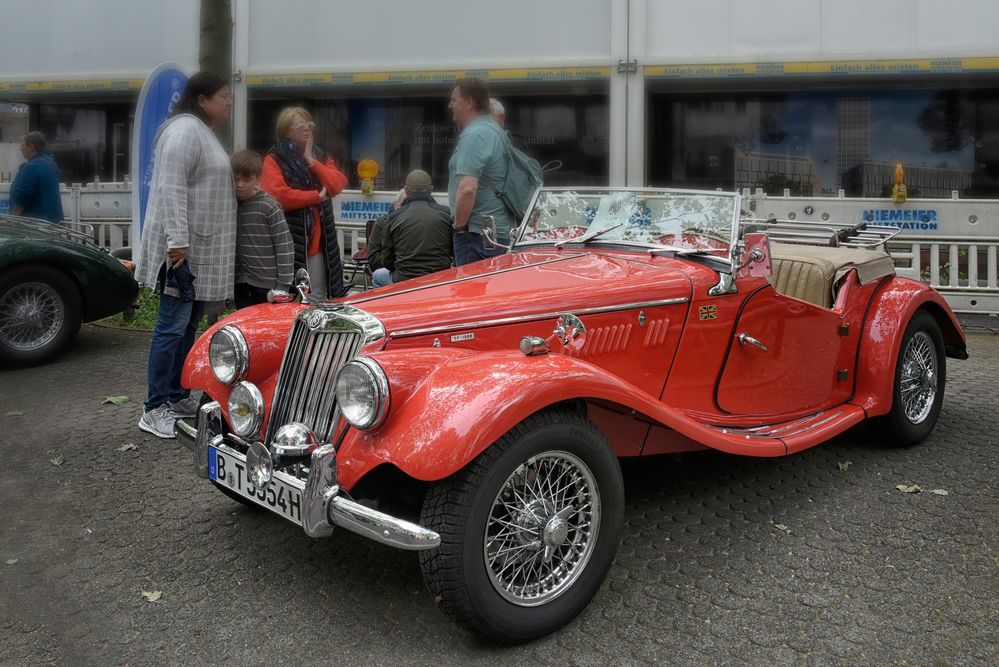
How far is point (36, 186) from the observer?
876 cm

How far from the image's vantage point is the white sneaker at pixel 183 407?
5.02m

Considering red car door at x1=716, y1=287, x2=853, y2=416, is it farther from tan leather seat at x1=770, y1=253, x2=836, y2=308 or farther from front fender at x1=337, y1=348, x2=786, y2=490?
front fender at x1=337, y1=348, x2=786, y2=490

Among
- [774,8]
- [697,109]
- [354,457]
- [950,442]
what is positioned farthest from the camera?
[697,109]

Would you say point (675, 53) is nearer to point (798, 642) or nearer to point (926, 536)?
point (926, 536)

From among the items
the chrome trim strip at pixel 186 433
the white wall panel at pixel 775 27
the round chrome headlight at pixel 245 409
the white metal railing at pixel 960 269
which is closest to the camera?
the round chrome headlight at pixel 245 409

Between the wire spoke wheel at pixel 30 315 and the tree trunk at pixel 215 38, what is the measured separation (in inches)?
108

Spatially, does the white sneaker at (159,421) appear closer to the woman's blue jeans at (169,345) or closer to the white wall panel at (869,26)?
the woman's blue jeans at (169,345)

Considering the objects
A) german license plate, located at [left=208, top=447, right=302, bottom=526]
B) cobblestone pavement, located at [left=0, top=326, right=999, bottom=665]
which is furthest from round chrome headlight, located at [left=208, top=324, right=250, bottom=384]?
cobblestone pavement, located at [left=0, top=326, right=999, bottom=665]

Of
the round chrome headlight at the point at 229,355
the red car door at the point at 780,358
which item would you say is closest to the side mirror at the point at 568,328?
the red car door at the point at 780,358

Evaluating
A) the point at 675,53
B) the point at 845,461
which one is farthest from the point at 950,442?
the point at 675,53

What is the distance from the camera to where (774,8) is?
494 inches

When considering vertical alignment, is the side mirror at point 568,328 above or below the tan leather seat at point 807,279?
below

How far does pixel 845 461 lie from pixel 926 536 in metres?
1.09

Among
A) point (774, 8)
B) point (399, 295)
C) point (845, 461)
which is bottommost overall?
point (845, 461)
